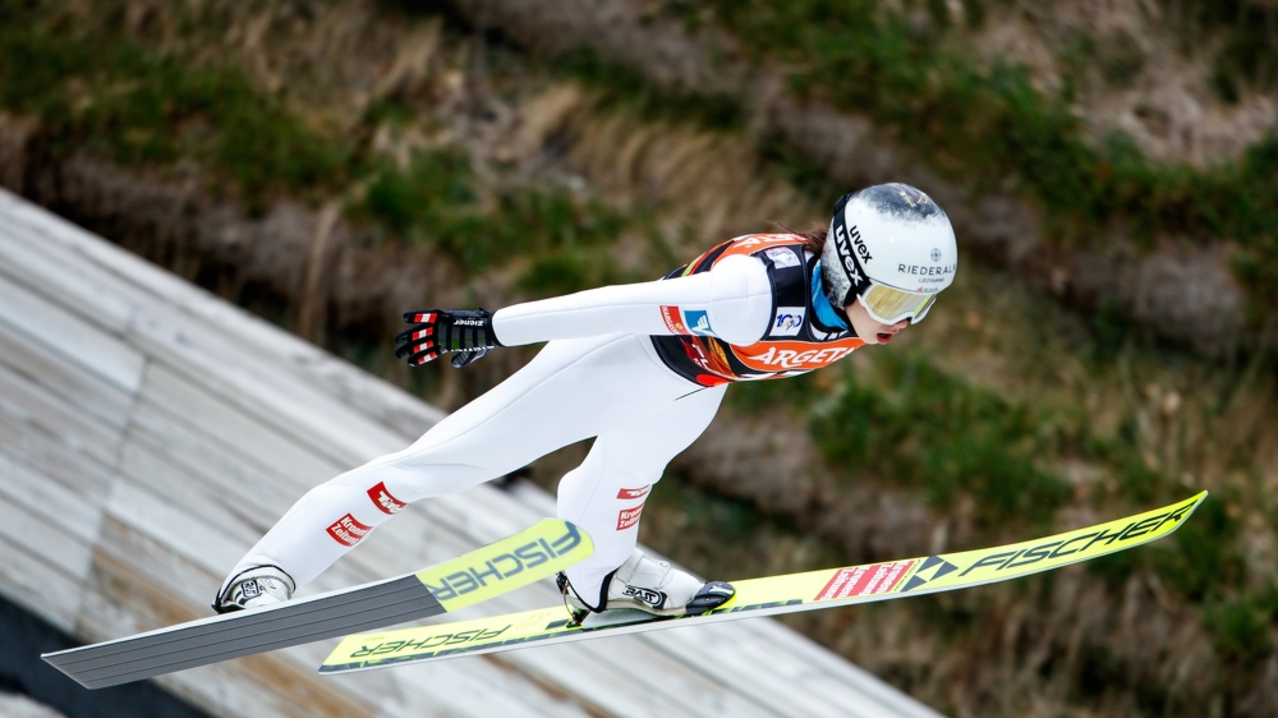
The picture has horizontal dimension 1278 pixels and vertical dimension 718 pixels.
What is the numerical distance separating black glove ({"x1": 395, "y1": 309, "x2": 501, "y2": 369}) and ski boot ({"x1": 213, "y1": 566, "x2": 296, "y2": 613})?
743mm

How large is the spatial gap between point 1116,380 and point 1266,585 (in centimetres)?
100

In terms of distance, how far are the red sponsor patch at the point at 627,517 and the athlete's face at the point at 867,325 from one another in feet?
2.57

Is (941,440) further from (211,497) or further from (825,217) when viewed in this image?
(211,497)

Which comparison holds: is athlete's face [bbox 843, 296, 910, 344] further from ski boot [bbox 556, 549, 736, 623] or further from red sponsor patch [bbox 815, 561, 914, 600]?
ski boot [bbox 556, 549, 736, 623]

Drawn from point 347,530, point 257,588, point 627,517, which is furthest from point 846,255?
point 257,588

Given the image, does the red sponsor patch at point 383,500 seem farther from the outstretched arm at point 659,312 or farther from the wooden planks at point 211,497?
the wooden planks at point 211,497

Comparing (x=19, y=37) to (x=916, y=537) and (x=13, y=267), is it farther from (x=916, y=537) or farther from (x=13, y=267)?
(x=916, y=537)

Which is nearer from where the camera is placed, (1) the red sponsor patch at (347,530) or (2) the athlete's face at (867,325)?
(2) the athlete's face at (867,325)

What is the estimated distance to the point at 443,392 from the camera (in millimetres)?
5738

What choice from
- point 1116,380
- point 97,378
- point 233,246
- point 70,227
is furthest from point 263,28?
point 1116,380

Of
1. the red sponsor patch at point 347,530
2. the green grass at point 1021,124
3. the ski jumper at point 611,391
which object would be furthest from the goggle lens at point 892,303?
the green grass at point 1021,124

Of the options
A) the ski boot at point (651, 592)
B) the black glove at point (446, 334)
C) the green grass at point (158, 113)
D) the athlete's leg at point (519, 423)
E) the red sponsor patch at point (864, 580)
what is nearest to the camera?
the black glove at point (446, 334)

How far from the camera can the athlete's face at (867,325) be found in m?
2.75

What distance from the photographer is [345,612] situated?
10.3ft
